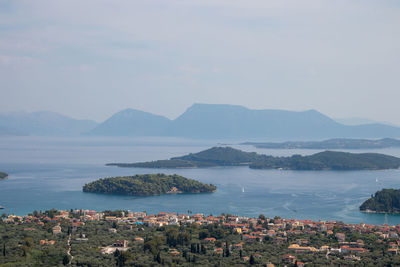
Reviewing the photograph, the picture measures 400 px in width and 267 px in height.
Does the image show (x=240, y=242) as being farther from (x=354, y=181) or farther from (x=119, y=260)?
(x=354, y=181)

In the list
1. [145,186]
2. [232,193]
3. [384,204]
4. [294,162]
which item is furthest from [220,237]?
[294,162]

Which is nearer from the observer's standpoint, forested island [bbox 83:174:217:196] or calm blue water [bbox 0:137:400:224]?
calm blue water [bbox 0:137:400:224]

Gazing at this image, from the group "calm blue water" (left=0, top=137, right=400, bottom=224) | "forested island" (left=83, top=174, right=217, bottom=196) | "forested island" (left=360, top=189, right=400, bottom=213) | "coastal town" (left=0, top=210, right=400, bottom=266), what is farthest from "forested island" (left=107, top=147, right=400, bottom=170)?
"coastal town" (left=0, top=210, right=400, bottom=266)

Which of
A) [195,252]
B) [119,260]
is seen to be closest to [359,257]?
[195,252]

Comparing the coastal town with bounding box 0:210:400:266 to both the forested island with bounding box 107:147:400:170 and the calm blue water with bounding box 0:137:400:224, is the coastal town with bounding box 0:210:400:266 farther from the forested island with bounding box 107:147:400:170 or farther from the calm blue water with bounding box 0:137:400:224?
the forested island with bounding box 107:147:400:170

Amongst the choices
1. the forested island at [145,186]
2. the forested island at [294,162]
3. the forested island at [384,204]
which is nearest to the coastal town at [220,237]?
the forested island at [384,204]

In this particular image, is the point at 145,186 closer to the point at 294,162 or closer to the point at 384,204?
the point at 384,204
